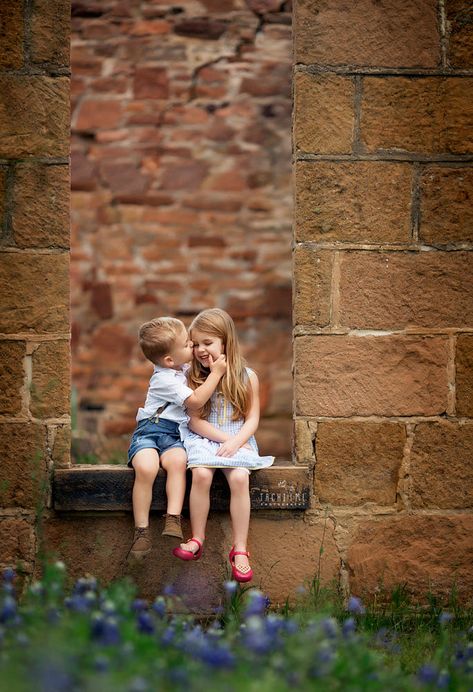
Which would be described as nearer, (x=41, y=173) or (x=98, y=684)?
(x=98, y=684)

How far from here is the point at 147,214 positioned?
Result: 23.2 ft

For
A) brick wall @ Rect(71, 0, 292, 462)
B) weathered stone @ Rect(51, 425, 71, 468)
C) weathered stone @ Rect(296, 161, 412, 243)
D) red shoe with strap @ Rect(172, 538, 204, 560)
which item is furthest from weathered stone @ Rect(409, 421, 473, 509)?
brick wall @ Rect(71, 0, 292, 462)

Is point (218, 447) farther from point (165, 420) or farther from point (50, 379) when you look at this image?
point (50, 379)

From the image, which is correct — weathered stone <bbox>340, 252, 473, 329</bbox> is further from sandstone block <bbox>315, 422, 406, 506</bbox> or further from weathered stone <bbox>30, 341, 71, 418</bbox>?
weathered stone <bbox>30, 341, 71, 418</bbox>

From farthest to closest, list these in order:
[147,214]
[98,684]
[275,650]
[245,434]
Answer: [147,214] < [245,434] < [275,650] < [98,684]

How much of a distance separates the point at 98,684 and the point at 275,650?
676mm

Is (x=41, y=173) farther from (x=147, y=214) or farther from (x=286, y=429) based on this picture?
(x=286, y=429)

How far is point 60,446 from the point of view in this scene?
3.62 metres

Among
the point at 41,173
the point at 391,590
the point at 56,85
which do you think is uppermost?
the point at 56,85

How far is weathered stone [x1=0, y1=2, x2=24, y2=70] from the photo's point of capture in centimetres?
362

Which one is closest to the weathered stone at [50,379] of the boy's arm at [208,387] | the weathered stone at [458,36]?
the boy's arm at [208,387]

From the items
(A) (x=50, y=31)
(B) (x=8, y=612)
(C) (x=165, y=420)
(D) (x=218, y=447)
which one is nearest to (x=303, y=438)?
(D) (x=218, y=447)

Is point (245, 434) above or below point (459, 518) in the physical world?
above

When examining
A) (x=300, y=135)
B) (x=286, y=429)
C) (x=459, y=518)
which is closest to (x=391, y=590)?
(x=459, y=518)
